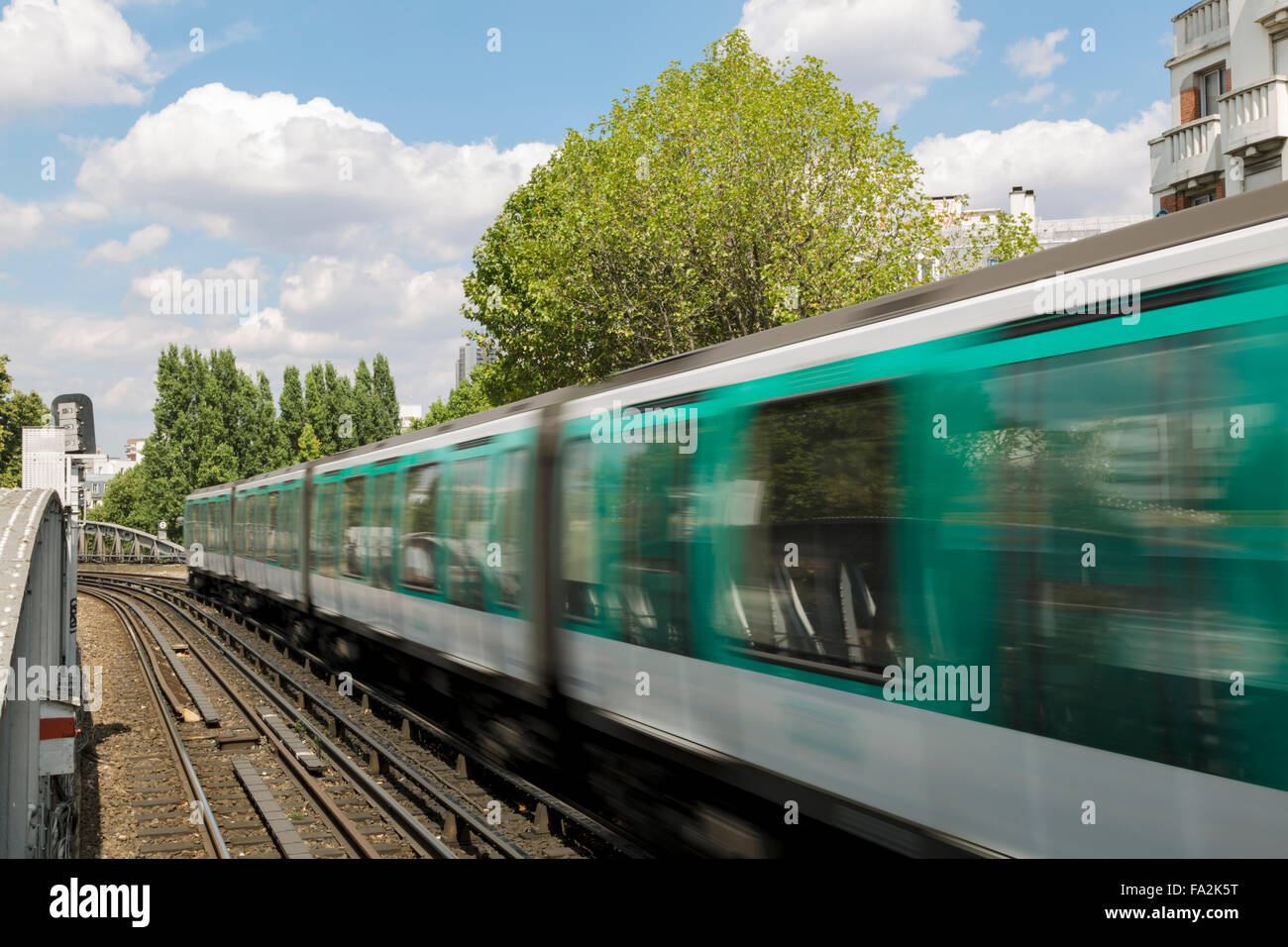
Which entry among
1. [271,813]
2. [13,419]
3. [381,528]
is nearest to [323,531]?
[381,528]

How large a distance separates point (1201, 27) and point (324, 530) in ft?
62.5

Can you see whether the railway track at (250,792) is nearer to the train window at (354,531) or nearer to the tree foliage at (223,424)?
the train window at (354,531)

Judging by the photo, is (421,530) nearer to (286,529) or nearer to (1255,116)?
(286,529)

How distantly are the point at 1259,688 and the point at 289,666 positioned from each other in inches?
676

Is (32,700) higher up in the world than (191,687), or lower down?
higher up

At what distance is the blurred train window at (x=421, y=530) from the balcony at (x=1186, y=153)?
17.0 meters

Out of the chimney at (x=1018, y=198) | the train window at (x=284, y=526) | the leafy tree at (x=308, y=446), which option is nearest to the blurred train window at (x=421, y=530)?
the train window at (x=284, y=526)

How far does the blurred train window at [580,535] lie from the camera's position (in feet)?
23.8

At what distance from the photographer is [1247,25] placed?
18750mm

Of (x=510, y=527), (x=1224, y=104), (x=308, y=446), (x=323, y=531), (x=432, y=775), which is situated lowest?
(x=432, y=775)

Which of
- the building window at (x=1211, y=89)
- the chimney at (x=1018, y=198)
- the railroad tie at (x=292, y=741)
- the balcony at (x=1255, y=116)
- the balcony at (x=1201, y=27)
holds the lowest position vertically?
the railroad tie at (x=292, y=741)

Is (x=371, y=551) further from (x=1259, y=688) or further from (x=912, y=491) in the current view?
(x=1259, y=688)

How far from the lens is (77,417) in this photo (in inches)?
543

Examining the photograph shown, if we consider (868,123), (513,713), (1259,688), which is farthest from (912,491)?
(868,123)
